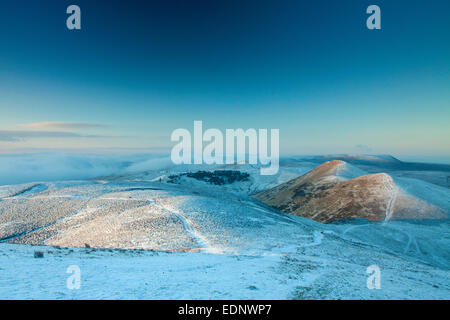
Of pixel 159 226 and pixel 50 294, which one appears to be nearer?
pixel 50 294

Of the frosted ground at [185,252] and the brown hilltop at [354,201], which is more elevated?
the frosted ground at [185,252]

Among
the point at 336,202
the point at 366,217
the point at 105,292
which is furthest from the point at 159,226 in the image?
the point at 336,202

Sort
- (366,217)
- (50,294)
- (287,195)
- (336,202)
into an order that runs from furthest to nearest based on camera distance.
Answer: (287,195)
(336,202)
(366,217)
(50,294)

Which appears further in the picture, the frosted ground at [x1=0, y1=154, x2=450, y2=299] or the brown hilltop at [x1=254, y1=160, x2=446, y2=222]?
the brown hilltop at [x1=254, y1=160, x2=446, y2=222]

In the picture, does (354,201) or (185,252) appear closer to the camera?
(185,252)

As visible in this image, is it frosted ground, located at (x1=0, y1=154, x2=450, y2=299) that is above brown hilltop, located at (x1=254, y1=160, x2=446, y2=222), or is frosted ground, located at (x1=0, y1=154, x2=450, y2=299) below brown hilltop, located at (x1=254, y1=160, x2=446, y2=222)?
above

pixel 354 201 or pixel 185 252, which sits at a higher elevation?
pixel 185 252

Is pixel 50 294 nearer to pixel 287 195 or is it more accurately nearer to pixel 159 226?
pixel 159 226

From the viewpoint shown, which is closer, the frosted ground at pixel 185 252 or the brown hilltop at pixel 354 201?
the frosted ground at pixel 185 252
